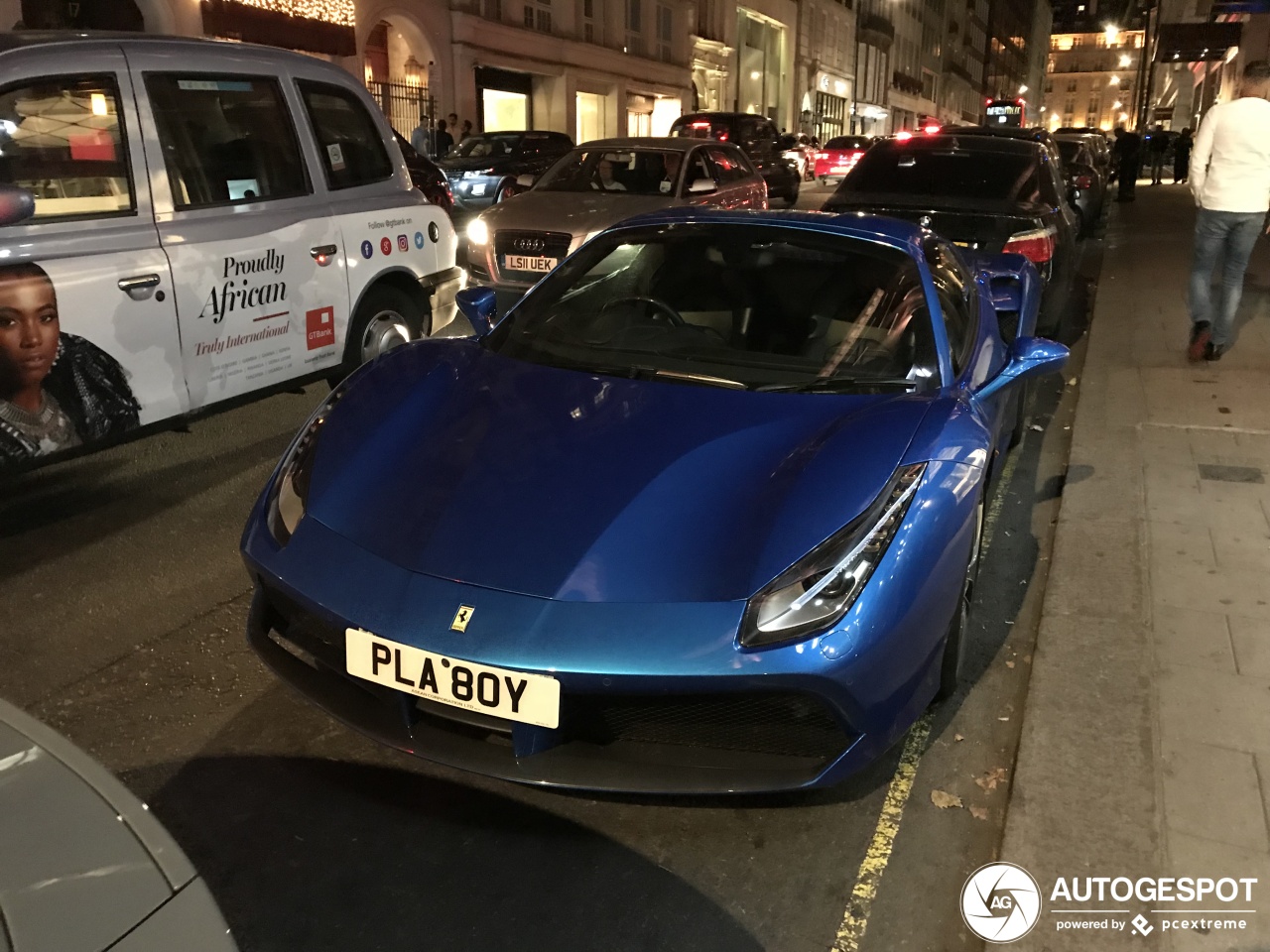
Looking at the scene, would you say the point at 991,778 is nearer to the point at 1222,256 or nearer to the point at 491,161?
the point at 1222,256

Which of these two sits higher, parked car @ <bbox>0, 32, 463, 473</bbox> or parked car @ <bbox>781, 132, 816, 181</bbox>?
parked car @ <bbox>781, 132, 816, 181</bbox>

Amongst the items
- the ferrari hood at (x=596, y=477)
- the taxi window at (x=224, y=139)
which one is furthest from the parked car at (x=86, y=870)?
the taxi window at (x=224, y=139)

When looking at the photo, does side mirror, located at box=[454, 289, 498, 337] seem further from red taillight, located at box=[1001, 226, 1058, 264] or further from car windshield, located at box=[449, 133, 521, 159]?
car windshield, located at box=[449, 133, 521, 159]

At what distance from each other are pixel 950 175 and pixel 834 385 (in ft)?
18.4

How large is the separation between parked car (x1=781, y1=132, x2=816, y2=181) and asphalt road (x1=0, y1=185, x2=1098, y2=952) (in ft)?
65.0

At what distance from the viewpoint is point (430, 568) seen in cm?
252

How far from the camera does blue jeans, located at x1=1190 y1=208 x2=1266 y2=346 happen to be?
7195 millimetres

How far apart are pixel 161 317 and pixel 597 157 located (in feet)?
21.0

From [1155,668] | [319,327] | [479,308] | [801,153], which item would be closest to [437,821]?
[479,308]

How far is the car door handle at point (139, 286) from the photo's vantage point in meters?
4.26

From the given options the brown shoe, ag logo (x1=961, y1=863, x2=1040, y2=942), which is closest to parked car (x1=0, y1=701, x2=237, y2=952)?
ag logo (x1=961, y1=863, x2=1040, y2=942)

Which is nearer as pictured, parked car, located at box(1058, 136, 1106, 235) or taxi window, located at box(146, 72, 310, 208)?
taxi window, located at box(146, 72, 310, 208)

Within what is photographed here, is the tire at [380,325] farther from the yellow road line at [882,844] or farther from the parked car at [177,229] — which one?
the yellow road line at [882,844]

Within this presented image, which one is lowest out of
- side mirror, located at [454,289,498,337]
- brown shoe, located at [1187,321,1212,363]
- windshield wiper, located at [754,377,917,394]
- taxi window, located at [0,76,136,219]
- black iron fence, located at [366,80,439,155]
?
brown shoe, located at [1187,321,1212,363]
